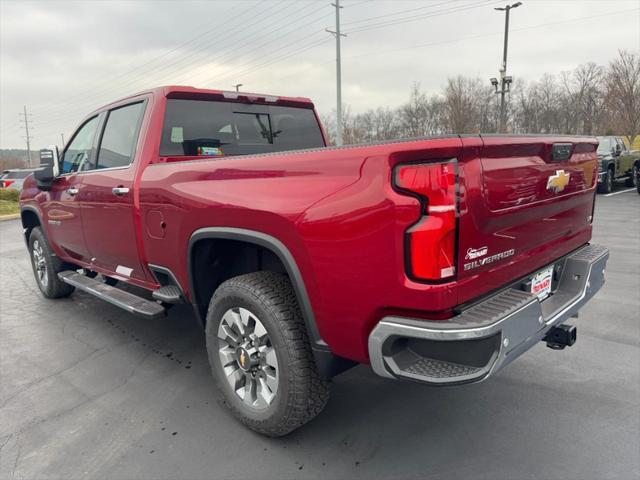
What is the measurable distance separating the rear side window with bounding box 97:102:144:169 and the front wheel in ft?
5.19

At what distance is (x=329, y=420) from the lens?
2.79m

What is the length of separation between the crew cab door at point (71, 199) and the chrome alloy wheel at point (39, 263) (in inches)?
22.6

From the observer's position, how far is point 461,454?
8.05 ft

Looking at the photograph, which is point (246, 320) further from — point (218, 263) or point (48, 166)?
point (48, 166)

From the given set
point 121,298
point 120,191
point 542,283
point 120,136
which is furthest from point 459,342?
point 120,136

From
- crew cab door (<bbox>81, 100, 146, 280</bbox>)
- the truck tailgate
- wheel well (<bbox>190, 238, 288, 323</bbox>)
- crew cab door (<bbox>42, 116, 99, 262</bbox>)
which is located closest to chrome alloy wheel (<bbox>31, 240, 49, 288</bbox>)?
crew cab door (<bbox>42, 116, 99, 262</bbox>)

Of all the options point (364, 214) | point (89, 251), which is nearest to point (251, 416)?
point (364, 214)

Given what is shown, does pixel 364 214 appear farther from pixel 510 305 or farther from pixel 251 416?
pixel 251 416

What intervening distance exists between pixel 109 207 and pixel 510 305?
294 centimetres

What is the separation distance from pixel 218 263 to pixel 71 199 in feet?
6.88

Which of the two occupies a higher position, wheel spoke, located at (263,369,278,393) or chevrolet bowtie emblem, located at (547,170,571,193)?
chevrolet bowtie emblem, located at (547,170,571,193)

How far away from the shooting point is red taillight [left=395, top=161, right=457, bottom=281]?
71.7 inches

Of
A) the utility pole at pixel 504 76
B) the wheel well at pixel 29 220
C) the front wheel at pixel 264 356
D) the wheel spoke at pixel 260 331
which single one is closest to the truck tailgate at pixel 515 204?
the front wheel at pixel 264 356

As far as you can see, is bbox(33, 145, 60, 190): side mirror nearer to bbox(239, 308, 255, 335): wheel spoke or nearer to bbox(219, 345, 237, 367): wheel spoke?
bbox(219, 345, 237, 367): wheel spoke
